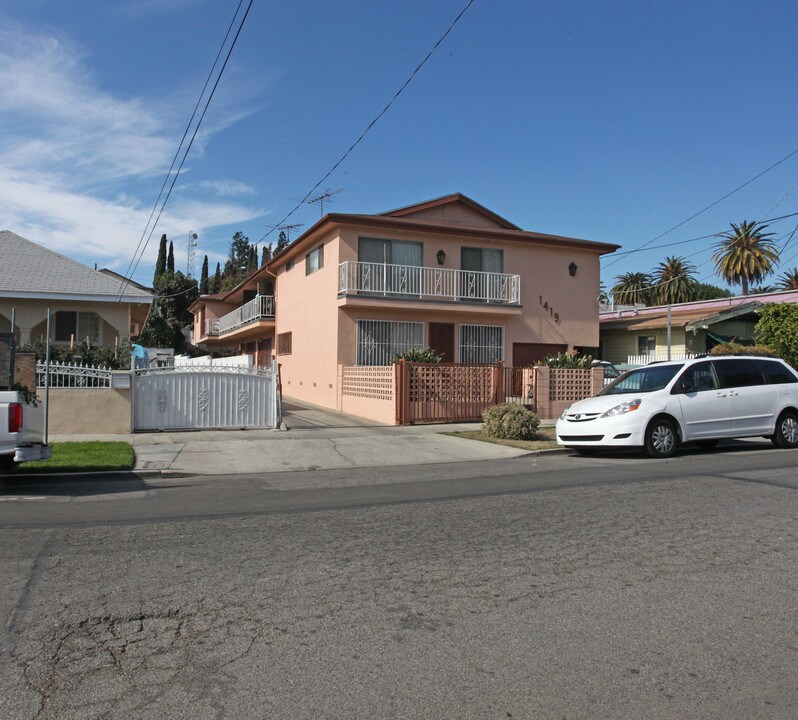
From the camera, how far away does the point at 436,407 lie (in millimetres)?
18734

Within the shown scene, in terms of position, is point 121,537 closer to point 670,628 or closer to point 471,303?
point 670,628

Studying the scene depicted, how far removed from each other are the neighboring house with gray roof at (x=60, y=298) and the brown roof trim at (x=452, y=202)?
8.73 m

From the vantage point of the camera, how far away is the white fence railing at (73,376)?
49.4ft

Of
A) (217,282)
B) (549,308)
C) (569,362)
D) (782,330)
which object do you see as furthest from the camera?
(217,282)

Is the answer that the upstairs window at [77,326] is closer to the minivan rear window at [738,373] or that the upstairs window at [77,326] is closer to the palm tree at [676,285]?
the minivan rear window at [738,373]

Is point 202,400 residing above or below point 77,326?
below

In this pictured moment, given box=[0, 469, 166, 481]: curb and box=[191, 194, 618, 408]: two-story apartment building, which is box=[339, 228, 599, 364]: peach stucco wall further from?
box=[0, 469, 166, 481]: curb

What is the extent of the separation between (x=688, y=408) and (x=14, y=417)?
10.6 meters

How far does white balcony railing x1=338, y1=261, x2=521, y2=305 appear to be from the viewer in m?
22.4

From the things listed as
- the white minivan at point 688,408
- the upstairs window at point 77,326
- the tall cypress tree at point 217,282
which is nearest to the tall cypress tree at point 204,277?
the tall cypress tree at point 217,282

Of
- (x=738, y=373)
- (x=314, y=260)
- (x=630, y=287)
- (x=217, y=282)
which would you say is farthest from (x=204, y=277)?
(x=738, y=373)

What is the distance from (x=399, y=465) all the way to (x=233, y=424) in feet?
18.9

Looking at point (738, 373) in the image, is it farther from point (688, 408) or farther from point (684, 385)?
point (688, 408)

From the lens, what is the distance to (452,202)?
25984 millimetres
